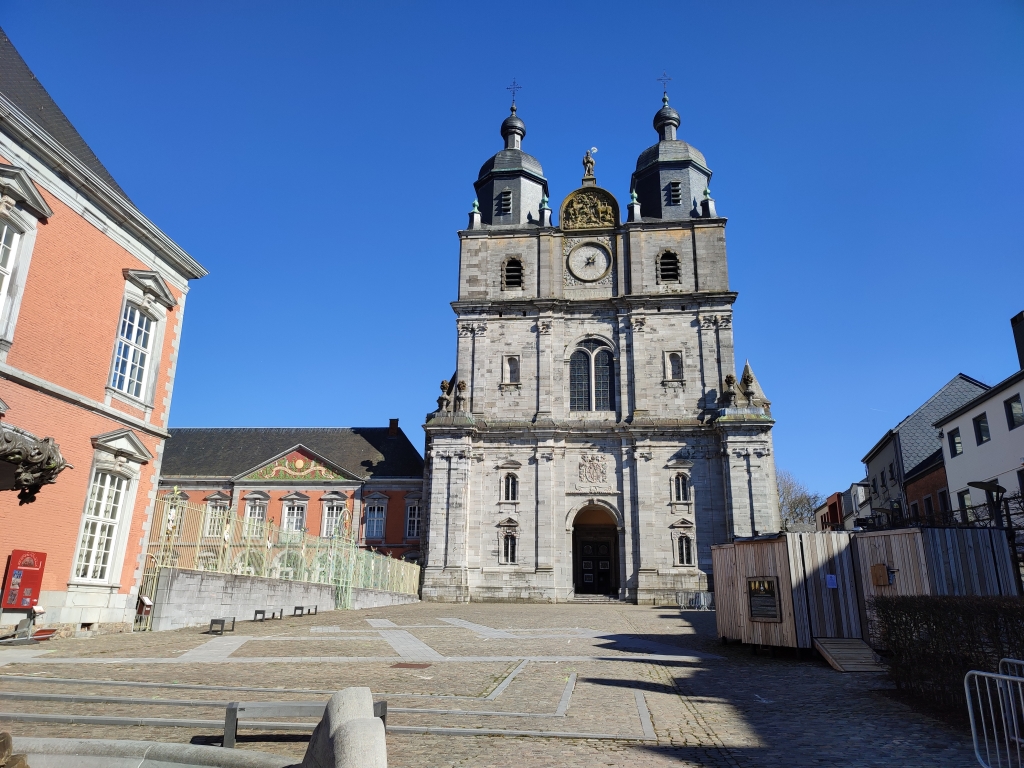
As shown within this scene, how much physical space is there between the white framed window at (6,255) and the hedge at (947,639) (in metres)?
15.5

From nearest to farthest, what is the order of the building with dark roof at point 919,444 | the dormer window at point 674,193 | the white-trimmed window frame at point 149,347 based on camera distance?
1. the white-trimmed window frame at point 149,347
2. the building with dark roof at point 919,444
3. the dormer window at point 674,193

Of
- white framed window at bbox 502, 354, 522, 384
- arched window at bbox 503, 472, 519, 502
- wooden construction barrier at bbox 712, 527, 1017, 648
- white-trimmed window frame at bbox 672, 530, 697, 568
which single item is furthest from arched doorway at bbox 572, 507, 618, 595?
wooden construction barrier at bbox 712, 527, 1017, 648

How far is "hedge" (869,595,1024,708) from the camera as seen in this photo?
7961 millimetres

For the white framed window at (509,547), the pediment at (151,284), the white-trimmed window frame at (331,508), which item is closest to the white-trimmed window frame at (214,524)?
the pediment at (151,284)

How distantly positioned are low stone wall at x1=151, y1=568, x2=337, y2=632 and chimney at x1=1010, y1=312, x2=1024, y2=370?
28.4 meters

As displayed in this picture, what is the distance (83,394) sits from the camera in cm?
1488

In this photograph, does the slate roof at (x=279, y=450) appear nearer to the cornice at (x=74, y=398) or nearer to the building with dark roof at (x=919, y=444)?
the building with dark roof at (x=919, y=444)

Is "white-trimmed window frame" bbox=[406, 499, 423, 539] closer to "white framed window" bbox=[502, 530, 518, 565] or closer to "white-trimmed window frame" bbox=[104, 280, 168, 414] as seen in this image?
"white framed window" bbox=[502, 530, 518, 565]

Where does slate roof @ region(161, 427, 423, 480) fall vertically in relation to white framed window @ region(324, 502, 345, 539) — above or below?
above

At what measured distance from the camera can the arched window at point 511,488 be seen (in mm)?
38000

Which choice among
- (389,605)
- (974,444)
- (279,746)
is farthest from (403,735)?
(974,444)

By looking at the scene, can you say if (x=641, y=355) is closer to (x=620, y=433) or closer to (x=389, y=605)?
(x=620, y=433)

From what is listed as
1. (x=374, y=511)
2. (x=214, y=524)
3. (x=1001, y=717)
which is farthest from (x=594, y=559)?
(x=1001, y=717)

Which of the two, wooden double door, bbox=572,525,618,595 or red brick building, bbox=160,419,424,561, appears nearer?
wooden double door, bbox=572,525,618,595
